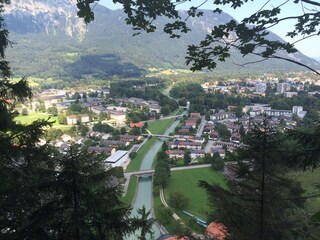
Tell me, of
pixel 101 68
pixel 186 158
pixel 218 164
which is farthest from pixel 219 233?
pixel 101 68

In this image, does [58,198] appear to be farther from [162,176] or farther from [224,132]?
[224,132]

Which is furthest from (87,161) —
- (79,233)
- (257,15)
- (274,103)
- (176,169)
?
(274,103)

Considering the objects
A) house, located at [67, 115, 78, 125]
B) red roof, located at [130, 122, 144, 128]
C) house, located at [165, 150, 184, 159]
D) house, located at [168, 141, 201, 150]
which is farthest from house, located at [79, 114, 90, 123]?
house, located at [165, 150, 184, 159]

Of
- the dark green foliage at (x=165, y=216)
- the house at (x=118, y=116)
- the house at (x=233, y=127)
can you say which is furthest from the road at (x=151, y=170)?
the house at (x=118, y=116)

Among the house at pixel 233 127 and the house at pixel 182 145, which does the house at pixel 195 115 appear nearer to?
the house at pixel 233 127

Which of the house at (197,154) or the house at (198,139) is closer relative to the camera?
the house at (197,154)
